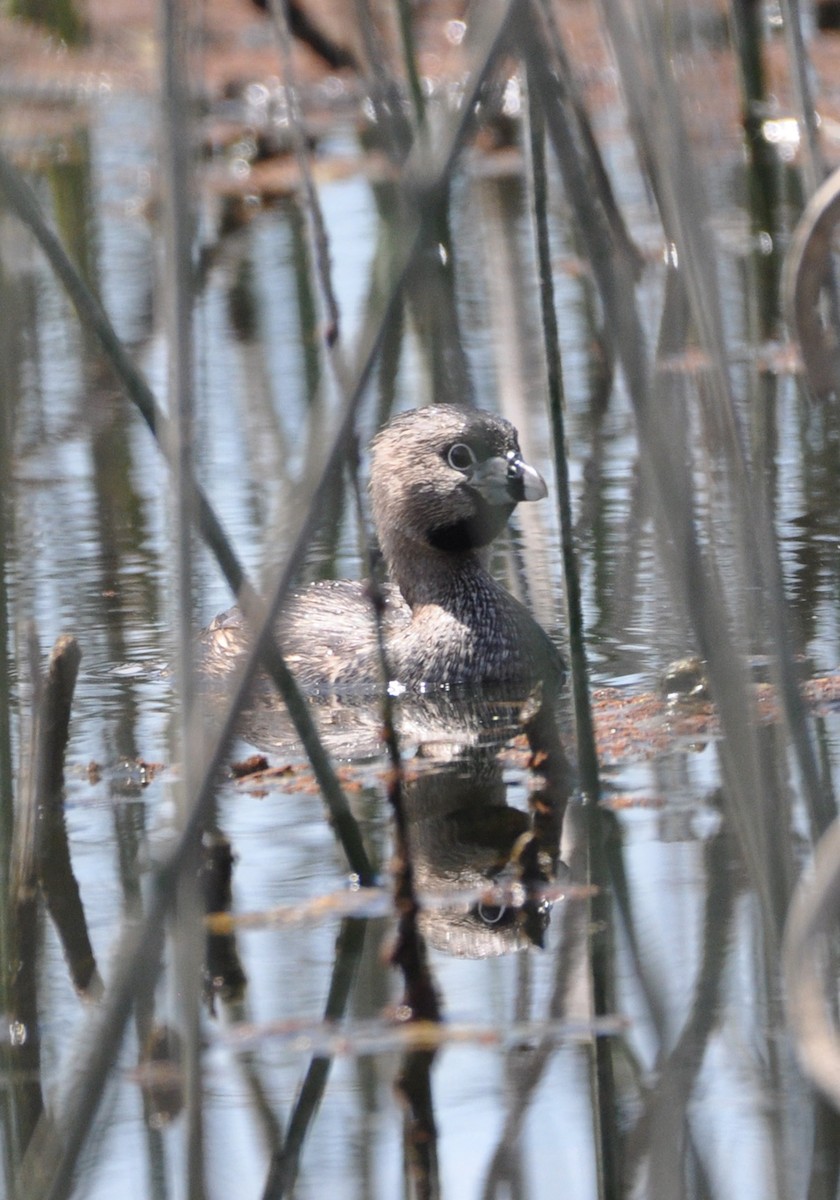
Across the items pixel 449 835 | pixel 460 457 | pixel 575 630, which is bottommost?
pixel 449 835

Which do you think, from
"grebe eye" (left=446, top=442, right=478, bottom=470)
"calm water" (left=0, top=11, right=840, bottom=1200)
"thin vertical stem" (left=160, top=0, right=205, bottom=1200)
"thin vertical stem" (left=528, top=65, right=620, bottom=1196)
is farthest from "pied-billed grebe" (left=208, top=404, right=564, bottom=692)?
"thin vertical stem" (left=160, top=0, right=205, bottom=1200)

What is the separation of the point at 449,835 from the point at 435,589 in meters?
1.80

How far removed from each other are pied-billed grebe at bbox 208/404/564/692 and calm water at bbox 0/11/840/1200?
0.68 feet

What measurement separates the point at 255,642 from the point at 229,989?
1.15m

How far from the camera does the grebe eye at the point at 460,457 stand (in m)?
5.98

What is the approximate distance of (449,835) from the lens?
14.5 feet

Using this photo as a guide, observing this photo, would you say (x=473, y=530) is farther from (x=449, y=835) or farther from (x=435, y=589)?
(x=449, y=835)

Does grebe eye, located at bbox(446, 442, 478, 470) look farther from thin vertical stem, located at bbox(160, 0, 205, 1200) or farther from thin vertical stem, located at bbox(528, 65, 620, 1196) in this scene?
thin vertical stem, located at bbox(160, 0, 205, 1200)

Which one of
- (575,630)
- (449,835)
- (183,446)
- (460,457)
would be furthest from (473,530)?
(183,446)

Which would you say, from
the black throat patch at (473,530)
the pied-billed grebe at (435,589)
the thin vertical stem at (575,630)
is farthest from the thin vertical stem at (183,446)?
the black throat patch at (473,530)

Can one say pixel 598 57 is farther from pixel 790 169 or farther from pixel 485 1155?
pixel 485 1155

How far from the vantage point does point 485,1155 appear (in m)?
3.04

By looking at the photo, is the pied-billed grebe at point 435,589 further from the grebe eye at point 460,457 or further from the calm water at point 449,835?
the calm water at point 449,835

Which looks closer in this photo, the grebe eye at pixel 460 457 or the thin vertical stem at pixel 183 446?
the thin vertical stem at pixel 183 446
